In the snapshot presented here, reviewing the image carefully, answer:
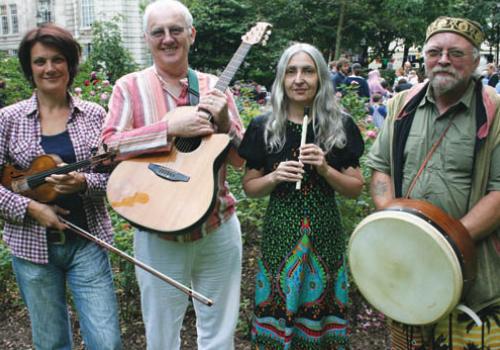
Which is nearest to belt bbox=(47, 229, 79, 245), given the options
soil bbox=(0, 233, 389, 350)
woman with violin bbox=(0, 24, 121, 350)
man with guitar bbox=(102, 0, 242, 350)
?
woman with violin bbox=(0, 24, 121, 350)

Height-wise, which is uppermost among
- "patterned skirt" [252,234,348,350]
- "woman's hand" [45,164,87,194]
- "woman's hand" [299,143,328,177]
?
"woman's hand" [299,143,328,177]

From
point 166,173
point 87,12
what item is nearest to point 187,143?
point 166,173

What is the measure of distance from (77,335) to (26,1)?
41.0 metres

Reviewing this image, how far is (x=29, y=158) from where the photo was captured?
2.38 metres

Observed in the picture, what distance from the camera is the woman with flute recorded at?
258cm

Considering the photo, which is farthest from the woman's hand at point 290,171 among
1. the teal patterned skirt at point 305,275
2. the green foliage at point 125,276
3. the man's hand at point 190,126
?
the green foliage at point 125,276

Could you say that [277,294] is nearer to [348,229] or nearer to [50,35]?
[348,229]

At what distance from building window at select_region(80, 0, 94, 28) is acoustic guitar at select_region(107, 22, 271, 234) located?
32873 millimetres

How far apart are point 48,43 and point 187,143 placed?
2.60 ft

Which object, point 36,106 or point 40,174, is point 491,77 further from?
point 40,174

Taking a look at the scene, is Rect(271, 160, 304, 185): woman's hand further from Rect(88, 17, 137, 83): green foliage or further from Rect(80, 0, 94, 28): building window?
Rect(80, 0, 94, 28): building window

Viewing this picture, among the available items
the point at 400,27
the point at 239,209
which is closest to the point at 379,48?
the point at 400,27

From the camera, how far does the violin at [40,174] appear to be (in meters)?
2.33

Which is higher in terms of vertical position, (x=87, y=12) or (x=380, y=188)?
(x=87, y=12)
